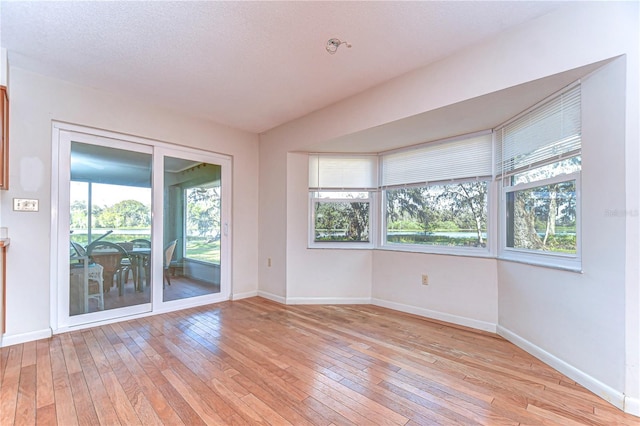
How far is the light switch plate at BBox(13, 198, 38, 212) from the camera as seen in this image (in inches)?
104

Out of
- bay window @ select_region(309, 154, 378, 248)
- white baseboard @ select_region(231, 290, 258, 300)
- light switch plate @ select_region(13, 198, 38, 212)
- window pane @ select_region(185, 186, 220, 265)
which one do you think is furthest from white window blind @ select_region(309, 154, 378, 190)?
light switch plate @ select_region(13, 198, 38, 212)

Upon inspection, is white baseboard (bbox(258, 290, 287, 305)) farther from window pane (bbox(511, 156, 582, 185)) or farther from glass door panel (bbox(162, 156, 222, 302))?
window pane (bbox(511, 156, 582, 185))

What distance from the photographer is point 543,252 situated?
2477 mm

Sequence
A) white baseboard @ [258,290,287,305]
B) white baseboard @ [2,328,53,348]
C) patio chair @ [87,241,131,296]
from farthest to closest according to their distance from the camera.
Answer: white baseboard @ [258,290,287,305] < patio chair @ [87,241,131,296] < white baseboard @ [2,328,53,348]

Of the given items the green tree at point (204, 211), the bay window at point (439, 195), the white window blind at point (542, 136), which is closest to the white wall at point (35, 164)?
the green tree at point (204, 211)

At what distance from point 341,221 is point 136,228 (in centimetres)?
259

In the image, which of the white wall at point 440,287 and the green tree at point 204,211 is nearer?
the white wall at point 440,287

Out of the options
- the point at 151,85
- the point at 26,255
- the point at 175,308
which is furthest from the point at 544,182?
the point at 26,255

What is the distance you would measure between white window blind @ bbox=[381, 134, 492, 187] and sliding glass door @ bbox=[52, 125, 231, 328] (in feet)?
7.85

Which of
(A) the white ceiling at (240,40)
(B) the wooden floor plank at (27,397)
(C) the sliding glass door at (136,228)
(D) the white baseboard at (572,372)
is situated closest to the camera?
(B) the wooden floor plank at (27,397)

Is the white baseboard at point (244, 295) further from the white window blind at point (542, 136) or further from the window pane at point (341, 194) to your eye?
the white window blind at point (542, 136)

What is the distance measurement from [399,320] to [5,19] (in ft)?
13.8

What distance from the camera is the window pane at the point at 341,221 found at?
13.5 feet

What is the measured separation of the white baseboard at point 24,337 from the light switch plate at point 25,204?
112 cm
